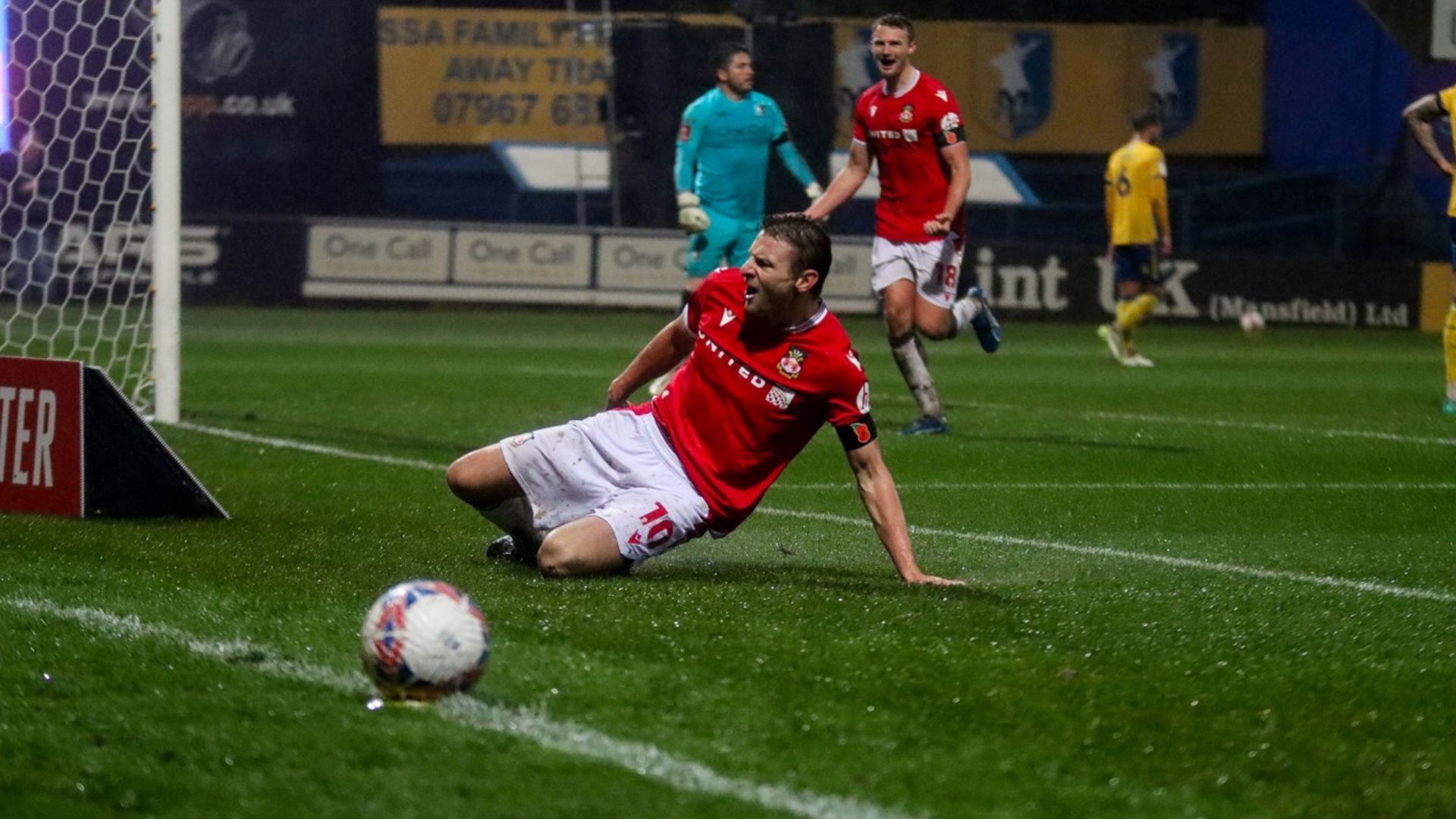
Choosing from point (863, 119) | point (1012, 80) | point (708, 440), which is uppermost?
point (1012, 80)

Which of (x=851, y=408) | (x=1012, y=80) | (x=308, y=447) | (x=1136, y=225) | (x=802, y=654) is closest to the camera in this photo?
(x=802, y=654)

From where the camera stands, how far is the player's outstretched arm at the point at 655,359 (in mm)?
6355

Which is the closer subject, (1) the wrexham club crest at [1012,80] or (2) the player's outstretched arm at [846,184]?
(2) the player's outstretched arm at [846,184]

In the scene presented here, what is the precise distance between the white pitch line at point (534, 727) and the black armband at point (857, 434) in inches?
69.9

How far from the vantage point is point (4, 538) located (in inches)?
263


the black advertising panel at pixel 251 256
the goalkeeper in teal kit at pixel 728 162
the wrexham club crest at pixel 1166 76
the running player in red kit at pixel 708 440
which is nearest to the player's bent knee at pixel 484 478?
the running player in red kit at pixel 708 440

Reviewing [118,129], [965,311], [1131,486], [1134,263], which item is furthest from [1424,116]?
[118,129]

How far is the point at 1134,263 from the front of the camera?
1812 cm

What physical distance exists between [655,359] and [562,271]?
16747 mm

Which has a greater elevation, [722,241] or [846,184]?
[846,184]

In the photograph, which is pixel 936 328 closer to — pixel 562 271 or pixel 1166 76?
pixel 562 271

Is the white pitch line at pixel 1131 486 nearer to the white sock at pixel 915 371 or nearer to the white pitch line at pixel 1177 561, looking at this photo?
the white pitch line at pixel 1177 561

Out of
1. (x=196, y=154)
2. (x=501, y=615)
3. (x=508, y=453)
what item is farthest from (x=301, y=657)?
(x=196, y=154)

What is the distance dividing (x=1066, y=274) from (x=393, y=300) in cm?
729
